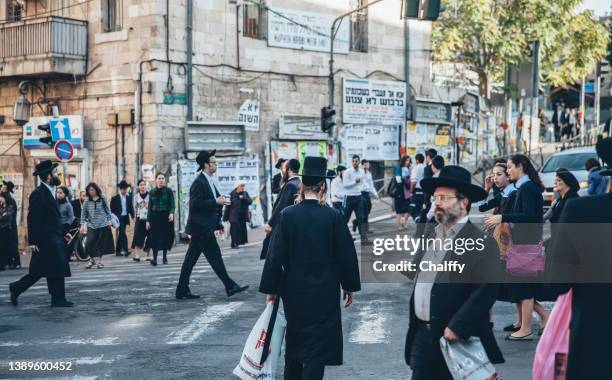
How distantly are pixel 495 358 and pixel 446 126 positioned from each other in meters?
27.8

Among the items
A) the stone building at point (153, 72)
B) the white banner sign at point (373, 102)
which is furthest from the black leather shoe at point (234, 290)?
the white banner sign at point (373, 102)

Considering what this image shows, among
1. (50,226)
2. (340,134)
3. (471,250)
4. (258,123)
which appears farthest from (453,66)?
(471,250)

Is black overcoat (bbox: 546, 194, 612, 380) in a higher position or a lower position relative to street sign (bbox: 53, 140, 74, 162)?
lower

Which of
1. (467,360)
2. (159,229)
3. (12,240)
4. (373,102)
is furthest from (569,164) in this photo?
(467,360)

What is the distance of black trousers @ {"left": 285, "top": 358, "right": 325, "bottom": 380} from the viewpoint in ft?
20.5

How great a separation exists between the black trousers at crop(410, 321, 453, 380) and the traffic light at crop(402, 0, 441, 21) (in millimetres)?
14363

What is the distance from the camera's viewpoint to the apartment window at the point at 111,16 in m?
23.9

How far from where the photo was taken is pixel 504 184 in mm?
10086

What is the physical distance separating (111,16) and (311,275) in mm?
19116

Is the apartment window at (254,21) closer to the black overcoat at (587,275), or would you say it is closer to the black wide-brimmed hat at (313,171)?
the black wide-brimmed hat at (313,171)

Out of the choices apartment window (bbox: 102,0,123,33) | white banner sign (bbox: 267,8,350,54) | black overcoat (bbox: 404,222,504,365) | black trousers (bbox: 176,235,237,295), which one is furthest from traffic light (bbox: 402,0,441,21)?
black overcoat (bbox: 404,222,504,365)

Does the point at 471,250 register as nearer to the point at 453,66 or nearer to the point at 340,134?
the point at 340,134

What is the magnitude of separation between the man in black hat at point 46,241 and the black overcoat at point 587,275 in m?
8.19

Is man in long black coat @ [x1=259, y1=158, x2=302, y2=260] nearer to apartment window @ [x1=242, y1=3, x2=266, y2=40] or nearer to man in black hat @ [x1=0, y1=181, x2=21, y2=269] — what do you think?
man in black hat @ [x1=0, y1=181, x2=21, y2=269]
